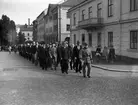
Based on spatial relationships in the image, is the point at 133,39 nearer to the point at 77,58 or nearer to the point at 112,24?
the point at 112,24

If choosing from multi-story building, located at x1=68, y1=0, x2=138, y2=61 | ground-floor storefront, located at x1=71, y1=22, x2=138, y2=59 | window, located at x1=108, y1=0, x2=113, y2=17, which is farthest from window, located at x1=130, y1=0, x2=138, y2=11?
window, located at x1=108, y1=0, x2=113, y2=17

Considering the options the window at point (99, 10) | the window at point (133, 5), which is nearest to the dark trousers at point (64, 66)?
the window at point (133, 5)

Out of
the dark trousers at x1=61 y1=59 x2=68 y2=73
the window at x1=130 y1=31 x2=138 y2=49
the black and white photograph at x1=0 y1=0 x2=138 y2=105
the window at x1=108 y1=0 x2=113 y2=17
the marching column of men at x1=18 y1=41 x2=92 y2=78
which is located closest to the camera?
the black and white photograph at x1=0 y1=0 x2=138 y2=105

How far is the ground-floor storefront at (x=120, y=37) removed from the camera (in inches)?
815

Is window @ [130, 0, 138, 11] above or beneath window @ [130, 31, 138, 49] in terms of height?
above

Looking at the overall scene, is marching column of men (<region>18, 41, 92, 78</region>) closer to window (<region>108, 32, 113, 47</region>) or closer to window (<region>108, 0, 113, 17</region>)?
window (<region>108, 32, 113, 47</region>)

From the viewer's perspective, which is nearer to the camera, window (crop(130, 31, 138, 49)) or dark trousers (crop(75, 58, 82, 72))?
dark trousers (crop(75, 58, 82, 72))

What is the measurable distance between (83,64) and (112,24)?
14.1m

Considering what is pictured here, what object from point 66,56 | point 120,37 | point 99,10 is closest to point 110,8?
point 99,10

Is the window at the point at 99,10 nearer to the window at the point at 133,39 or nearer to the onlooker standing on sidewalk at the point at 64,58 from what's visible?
the window at the point at 133,39

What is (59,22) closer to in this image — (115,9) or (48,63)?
(115,9)

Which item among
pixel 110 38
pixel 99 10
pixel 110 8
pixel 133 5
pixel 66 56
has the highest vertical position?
pixel 99 10

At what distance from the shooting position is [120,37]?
23016 mm

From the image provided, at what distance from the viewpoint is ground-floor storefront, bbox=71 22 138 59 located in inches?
815
